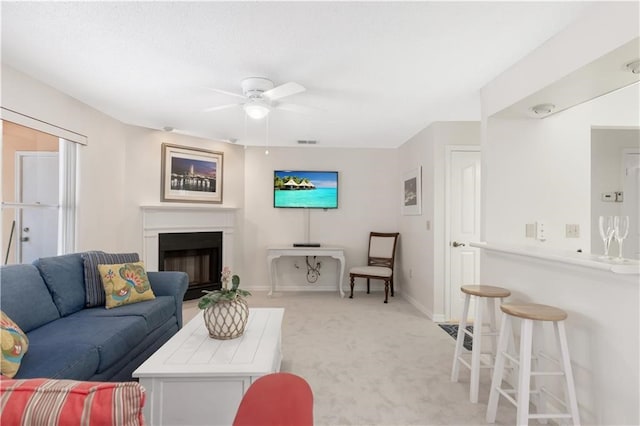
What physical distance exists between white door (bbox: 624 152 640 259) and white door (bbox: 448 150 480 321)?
1.48 m

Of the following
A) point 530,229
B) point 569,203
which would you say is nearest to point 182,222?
point 530,229

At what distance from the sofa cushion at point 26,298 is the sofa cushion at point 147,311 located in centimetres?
22

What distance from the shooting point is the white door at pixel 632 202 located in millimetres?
3479

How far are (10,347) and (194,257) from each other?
131 inches

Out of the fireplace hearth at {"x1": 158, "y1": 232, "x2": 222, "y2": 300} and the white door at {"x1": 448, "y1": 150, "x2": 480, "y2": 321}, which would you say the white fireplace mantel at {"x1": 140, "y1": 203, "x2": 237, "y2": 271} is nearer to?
the fireplace hearth at {"x1": 158, "y1": 232, "x2": 222, "y2": 300}

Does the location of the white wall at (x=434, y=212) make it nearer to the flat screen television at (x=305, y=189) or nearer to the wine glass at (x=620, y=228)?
the flat screen television at (x=305, y=189)

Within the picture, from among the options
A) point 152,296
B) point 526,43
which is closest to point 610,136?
point 526,43

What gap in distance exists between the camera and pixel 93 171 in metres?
3.48

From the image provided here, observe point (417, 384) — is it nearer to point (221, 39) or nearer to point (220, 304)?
point (220, 304)

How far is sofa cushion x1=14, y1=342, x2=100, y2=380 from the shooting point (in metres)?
1.57

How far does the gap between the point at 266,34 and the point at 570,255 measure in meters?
2.11

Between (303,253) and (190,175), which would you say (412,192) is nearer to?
(303,253)

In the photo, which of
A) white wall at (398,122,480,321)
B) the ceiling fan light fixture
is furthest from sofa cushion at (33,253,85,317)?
white wall at (398,122,480,321)

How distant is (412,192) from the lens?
15.0 ft
